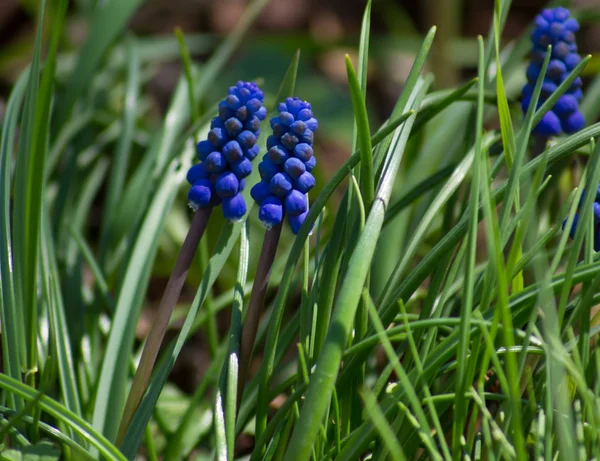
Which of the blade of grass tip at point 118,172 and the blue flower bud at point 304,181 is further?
the blade of grass tip at point 118,172

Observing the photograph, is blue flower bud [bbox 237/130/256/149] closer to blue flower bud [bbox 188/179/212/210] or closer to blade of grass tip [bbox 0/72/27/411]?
blue flower bud [bbox 188/179/212/210]

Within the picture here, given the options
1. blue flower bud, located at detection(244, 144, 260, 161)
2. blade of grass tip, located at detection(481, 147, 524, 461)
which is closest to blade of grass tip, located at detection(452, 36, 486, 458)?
blade of grass tip, located at detection(481, 147, 524, 461)

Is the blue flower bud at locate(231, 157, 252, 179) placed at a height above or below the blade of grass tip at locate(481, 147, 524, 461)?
above

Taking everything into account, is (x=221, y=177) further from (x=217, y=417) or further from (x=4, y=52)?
(x=4, y=52)

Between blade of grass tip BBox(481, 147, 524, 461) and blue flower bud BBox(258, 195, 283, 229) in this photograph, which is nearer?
blade of grass tip BBox(481, 147, 524, 461)

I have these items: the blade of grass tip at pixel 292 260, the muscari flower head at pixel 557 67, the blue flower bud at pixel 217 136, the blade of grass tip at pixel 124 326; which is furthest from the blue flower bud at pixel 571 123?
the blade of grass tip at pixel 124 326

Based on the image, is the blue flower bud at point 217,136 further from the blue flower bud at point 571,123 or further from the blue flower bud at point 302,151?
the blue flower bud at point 571,123

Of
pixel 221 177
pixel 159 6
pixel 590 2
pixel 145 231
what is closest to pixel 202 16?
pixel 159 6
